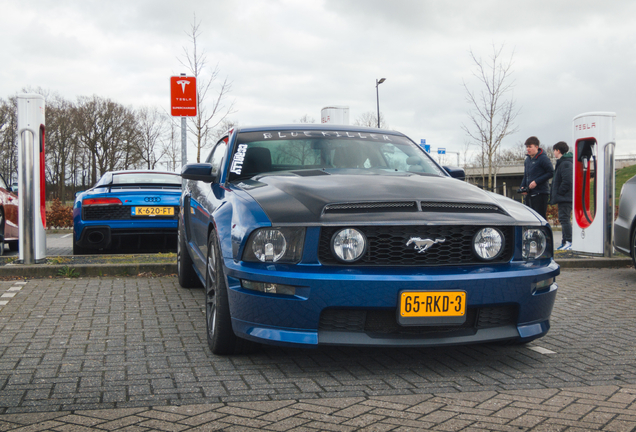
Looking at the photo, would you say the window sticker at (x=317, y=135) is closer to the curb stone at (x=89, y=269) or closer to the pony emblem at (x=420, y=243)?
the pony emblem at (x=420, y=243)

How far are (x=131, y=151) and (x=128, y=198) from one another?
47.8m

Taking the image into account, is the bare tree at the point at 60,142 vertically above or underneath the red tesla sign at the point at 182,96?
above

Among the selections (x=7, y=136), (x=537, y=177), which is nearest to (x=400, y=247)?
(x=537, y=177)

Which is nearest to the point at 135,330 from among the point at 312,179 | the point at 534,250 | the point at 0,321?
the point at 0,321

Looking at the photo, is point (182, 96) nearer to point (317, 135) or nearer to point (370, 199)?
point (317, 135)

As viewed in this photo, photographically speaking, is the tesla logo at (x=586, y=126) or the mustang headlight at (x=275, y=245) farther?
the tesla logo at (x=586, y=126)

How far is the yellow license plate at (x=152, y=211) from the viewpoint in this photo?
8078 millimetres

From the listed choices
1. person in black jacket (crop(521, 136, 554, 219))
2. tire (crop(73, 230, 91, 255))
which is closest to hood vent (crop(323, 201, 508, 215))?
tire (crop(73, 230, 91, 255))

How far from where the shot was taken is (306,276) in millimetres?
3180

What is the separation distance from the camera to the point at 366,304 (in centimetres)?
317

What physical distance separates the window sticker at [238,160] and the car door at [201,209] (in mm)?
240

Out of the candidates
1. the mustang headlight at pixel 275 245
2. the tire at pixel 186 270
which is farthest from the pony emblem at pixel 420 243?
the tire at pixel 186 270

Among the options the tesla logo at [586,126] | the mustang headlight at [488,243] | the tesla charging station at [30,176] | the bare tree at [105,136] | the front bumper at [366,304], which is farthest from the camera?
the bare tree at [105,136]

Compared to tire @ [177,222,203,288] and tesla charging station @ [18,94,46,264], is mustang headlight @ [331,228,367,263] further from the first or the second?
tesla charging station @ [18,94,46,264]
